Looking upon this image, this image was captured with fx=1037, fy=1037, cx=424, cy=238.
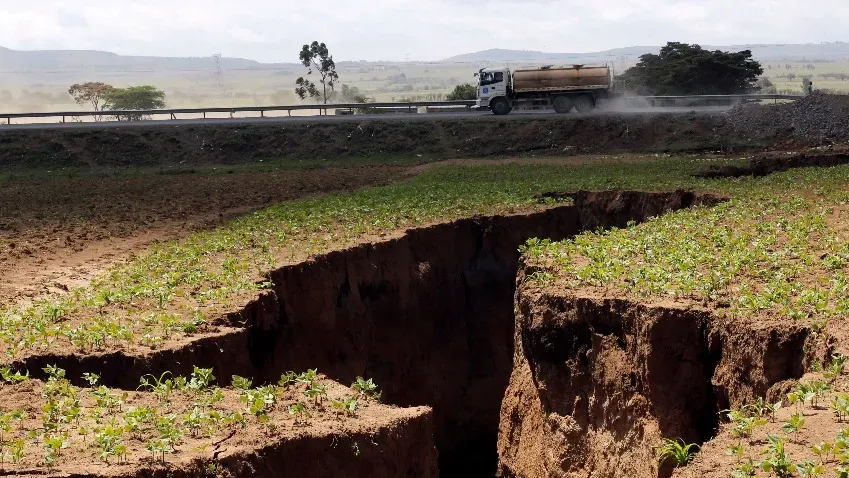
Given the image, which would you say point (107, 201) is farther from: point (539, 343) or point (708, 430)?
point (708, 430)

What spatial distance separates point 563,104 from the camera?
52188 millimetres

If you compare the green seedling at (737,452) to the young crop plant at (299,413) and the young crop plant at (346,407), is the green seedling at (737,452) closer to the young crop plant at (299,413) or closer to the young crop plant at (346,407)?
the young crop plant at (346,407)

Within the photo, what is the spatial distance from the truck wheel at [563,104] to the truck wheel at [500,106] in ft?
8.11

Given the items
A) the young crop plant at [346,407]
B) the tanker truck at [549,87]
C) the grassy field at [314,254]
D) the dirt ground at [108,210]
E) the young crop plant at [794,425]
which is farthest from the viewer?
the tanker truck at [549,87]

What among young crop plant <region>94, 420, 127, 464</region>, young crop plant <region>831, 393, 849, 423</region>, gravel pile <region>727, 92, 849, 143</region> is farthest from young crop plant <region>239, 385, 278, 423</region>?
gravel pile <region>727, 92, 849, 143</region>

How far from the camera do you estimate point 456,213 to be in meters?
25.0

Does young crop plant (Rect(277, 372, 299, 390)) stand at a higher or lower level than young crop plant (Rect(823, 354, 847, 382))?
lower

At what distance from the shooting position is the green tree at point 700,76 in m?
62.7

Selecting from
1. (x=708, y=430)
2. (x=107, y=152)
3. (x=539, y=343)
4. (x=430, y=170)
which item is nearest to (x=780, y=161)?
(x=430, y=170)

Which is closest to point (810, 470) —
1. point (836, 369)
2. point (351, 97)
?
point (836, 369)

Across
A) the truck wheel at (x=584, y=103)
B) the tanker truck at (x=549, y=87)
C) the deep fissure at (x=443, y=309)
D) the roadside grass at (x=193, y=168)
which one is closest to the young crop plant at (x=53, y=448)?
the deep fissure at (x=443, y=309)

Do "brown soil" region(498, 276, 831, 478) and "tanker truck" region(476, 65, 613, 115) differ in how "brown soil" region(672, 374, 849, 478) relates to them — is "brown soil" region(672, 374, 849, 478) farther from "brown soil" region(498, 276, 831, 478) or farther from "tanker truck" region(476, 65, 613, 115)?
"tanker truck" region(476, 65, 613, 115)

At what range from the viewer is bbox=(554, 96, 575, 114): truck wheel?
5219 centimetres

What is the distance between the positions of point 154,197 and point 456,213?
12.5 m
